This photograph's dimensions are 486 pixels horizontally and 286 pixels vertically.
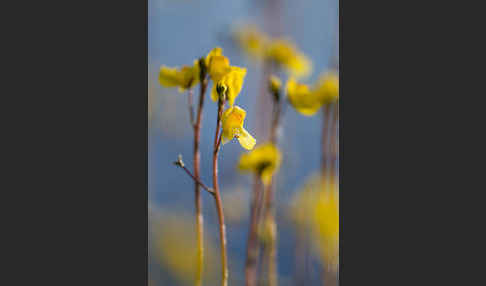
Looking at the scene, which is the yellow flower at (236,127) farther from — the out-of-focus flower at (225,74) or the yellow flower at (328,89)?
the yellow flower at (328,89)

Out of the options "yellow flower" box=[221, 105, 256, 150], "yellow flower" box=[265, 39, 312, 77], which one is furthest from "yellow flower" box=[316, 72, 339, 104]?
"yellow flower" box=[221, 105, 256, 150]

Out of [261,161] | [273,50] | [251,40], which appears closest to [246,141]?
[261,161]

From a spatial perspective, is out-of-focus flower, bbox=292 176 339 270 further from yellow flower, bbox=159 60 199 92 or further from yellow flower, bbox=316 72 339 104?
yellow flower, bbox=159 60 199 92

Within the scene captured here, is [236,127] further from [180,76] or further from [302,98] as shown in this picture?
[302,98]

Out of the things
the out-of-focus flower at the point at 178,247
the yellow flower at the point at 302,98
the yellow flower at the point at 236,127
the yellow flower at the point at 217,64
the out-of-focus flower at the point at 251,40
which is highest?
the out-of-focus flower at the point at 251,40

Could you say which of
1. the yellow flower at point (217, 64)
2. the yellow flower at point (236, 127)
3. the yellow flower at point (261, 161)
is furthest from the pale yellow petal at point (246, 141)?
the yellow flower at point (261, 161)

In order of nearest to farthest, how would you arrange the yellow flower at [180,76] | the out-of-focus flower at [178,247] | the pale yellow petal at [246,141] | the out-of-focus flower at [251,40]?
the pale yellow petal at [246,141] → the yellow flower at [180,76] → the out-of-focus flower at [178,247] → the out-of-focus flower at [251,40]

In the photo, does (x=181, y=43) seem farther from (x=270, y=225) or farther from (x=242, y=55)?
(x=270, y=225)
